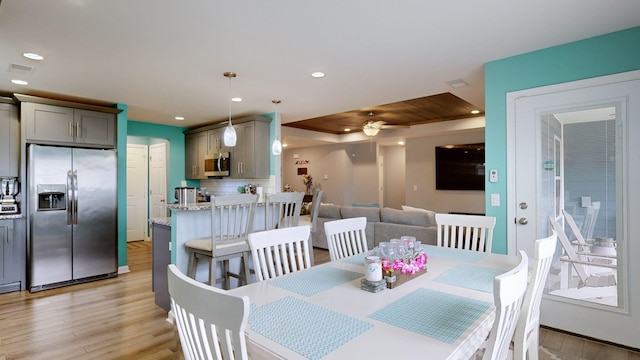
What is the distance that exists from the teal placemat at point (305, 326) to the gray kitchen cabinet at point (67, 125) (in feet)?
13.6

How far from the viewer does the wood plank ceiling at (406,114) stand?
17.1 ft

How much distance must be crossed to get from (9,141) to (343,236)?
14.3 feet

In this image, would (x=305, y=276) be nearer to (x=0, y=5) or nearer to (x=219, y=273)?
(x=219, y=273)

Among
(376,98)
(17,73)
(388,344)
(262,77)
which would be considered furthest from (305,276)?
(17,73)

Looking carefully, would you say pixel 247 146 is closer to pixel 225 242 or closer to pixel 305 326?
pixel 225 242

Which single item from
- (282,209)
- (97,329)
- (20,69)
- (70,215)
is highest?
(20,69)

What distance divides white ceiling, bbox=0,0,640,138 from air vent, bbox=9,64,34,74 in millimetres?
54

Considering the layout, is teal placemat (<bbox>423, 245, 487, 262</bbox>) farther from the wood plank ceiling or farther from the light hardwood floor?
the wood plank ceiling

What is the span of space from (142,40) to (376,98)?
2816 mm

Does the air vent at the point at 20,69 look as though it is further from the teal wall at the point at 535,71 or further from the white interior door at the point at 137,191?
the teal wall at the point at 535,71

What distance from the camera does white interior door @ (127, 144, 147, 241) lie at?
22.8 feet

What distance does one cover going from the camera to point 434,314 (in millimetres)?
1232

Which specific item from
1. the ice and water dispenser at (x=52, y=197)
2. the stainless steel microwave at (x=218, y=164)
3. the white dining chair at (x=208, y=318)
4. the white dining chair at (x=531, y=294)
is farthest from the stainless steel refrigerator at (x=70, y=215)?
the white dining chair at (x=531, y=294)

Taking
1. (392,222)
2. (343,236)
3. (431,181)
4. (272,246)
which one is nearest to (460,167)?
(431,181)
